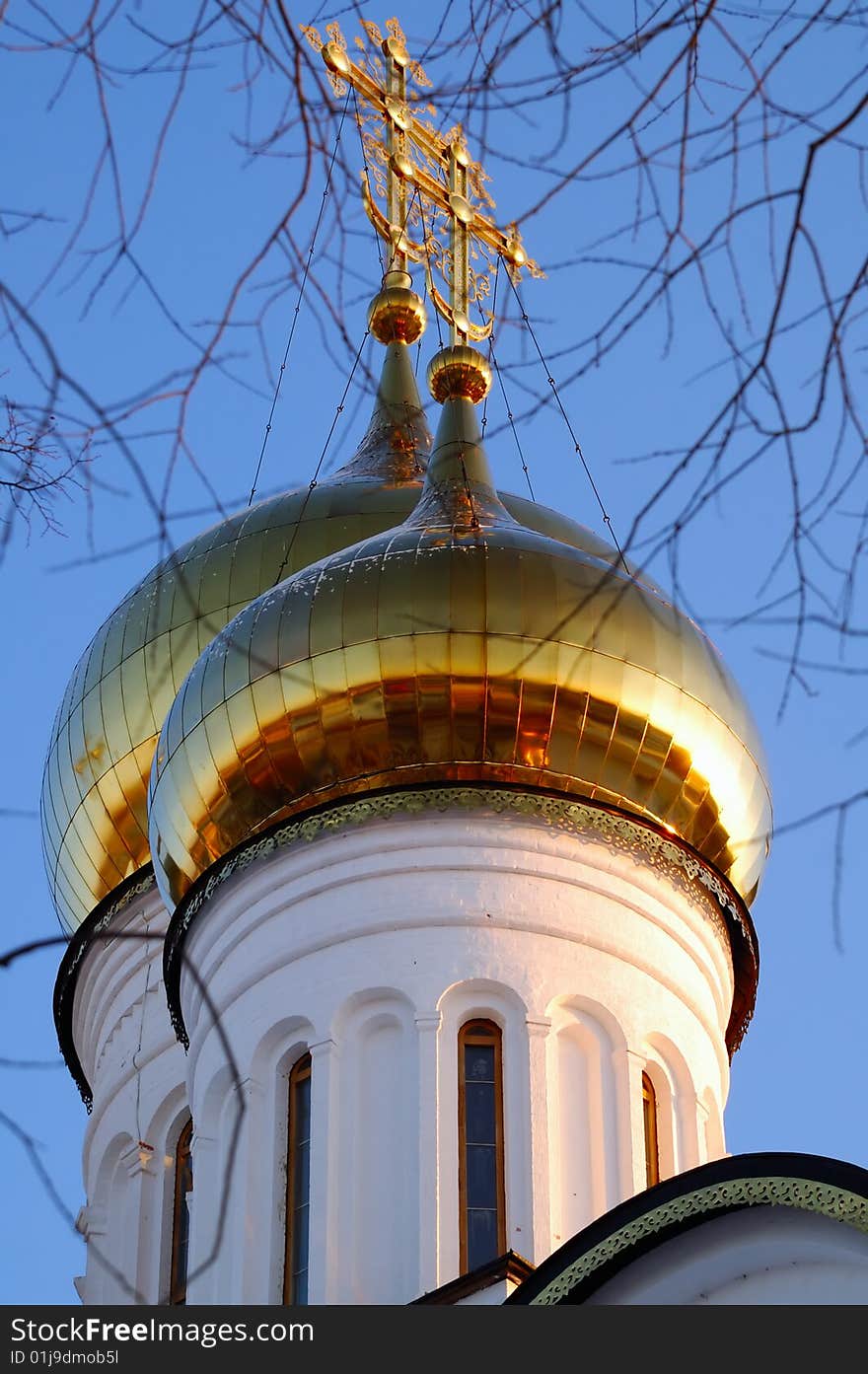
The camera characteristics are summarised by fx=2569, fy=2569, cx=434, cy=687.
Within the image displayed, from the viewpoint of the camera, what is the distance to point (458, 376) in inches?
524

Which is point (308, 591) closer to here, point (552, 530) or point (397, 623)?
point (397, 623)

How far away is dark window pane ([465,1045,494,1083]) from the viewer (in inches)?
423

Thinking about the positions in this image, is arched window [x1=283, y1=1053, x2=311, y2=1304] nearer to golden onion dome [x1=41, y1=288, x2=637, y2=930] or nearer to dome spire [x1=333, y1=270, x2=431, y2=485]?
golden onion dome [x1=41, y1=288, x2=637, y2=930]

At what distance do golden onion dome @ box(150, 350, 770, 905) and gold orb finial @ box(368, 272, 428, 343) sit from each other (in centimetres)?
319

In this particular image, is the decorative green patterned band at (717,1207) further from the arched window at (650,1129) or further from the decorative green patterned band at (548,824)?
the decorative green patterned band at (548,824)

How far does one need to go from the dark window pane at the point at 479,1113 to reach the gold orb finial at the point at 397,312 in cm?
552

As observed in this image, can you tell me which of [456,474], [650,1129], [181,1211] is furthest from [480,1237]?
[456,474]

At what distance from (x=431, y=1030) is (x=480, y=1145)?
53 centimetres

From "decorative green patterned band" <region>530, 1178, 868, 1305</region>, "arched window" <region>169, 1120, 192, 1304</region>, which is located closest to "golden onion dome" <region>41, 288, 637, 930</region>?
"arched window" <region>169, 1120, 192, 1304</region>

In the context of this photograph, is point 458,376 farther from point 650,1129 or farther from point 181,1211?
point 181,1211

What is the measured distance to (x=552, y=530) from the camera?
14297 millimetres
